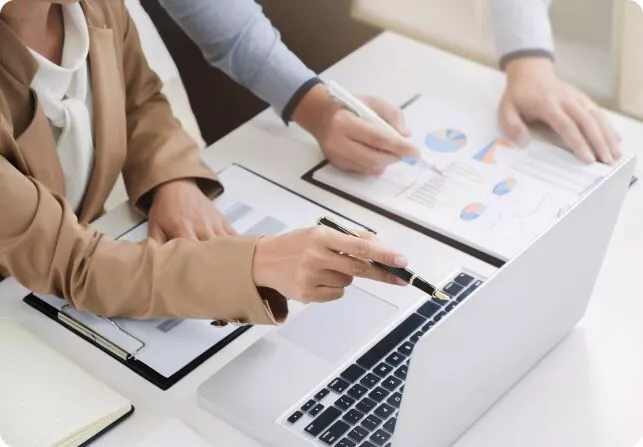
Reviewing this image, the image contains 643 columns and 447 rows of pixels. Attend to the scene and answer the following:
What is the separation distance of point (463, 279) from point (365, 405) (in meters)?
0.22

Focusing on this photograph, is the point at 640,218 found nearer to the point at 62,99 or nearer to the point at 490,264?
the point at 490,264

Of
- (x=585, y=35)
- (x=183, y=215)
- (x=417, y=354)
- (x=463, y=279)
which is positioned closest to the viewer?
(x=417, y=354)

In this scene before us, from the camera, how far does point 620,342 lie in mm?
970

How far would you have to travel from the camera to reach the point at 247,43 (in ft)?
4.50

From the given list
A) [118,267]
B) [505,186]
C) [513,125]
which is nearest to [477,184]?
[505,186]

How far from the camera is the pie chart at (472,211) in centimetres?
113

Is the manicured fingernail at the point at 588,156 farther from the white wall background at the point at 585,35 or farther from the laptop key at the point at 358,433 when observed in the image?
the laptop key at the point at 358,433

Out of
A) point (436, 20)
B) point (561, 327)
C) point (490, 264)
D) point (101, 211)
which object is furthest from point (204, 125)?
point (561, 327)

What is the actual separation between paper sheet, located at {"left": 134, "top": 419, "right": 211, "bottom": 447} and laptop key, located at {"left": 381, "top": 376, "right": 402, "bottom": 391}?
179 millimetres

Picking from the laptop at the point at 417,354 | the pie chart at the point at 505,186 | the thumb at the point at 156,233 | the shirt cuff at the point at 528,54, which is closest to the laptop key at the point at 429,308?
the laptop at the point at 417,354

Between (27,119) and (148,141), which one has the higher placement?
(27,119)

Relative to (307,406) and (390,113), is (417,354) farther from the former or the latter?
(390,113)

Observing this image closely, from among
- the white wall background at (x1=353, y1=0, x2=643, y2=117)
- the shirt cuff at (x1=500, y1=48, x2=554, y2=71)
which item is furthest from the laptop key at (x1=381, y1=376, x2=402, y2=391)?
the white wall background at (x1=353, y1=0, x2=643, y2=117)

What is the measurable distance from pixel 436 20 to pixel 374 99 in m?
0.61
